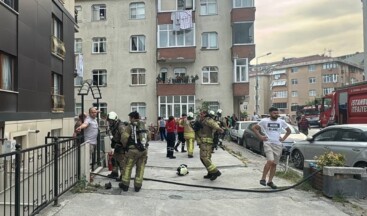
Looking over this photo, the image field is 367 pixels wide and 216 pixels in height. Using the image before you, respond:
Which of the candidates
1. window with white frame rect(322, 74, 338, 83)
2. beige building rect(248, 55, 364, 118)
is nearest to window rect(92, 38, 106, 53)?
beige building rect(248, 55, 364, 118)

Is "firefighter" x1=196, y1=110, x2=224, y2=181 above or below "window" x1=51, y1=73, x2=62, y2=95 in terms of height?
below

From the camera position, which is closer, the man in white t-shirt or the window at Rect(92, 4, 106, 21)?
the man in white t-shirt

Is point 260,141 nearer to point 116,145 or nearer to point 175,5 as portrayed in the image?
point 116,145

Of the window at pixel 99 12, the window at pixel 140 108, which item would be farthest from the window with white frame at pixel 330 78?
the window at pixel 99 12

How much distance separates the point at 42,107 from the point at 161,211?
12.2 meters

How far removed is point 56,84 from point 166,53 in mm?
13749

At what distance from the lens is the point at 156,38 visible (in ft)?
109

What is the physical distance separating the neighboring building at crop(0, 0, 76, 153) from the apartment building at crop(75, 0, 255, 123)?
1175 cm

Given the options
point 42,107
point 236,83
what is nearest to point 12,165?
point 42,107

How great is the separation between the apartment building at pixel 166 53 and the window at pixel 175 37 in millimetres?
89

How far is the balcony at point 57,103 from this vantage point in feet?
60.4

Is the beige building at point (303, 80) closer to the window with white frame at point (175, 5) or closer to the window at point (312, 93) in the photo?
the window at point (312, 93)

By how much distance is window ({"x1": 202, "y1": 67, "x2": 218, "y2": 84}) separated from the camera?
32.6 metres

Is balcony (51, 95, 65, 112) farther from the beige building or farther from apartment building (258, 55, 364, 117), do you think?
apartment building (258, 55, 364, 117)
